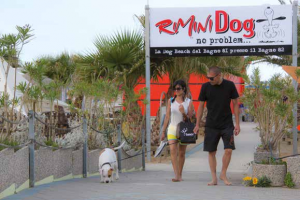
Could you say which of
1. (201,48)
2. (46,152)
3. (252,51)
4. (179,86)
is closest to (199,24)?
(201,48)

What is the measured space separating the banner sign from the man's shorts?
22.3 feet

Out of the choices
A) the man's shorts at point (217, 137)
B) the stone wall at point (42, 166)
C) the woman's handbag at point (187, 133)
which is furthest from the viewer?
the woman's handbag at point (187, 133)

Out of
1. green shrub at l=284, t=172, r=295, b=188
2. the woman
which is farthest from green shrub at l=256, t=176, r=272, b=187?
the woman

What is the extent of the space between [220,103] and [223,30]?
6940 millimetres

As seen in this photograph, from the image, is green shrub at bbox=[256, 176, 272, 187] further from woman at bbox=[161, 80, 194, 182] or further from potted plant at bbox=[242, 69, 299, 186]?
potted plant at bbox=[242, 69, 299, 186]

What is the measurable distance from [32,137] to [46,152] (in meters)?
0.61

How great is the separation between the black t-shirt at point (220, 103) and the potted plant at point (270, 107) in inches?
96.3

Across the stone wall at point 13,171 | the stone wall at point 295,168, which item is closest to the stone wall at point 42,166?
the stone wall at point 13,171

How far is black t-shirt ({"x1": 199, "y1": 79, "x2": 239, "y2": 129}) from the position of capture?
7609 millimetres

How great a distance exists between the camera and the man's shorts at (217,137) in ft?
24.8

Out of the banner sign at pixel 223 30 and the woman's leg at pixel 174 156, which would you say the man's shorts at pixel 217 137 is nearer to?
the woman's leg at pixel 174 156

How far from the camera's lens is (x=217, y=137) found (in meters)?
7.72

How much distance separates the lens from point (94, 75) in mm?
15086

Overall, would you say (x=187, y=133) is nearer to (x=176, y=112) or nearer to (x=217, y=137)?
(x=176, y=112)
